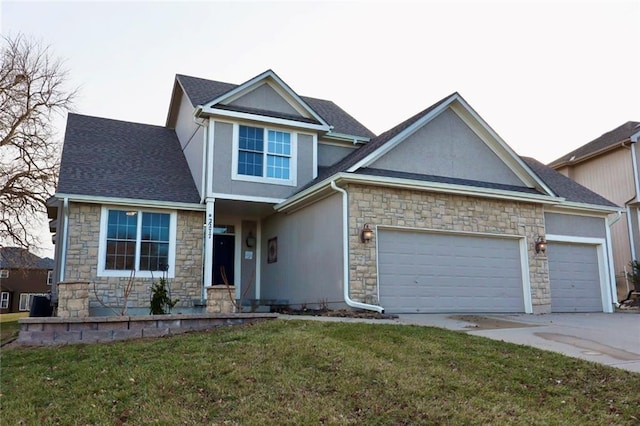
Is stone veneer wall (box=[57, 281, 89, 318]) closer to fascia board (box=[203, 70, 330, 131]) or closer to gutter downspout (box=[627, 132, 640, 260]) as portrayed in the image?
fascia board (box=[203, 70, 330, 131])

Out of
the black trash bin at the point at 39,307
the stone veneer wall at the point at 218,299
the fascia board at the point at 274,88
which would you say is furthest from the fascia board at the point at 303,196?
the black trash bin at the point at 39,307

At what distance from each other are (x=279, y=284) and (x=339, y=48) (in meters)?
6.60

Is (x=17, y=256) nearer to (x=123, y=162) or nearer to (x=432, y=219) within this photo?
(x=123, y=162)

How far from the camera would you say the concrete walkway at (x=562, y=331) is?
7.40 meters

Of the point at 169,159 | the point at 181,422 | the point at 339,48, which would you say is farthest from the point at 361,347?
the point at 169,159

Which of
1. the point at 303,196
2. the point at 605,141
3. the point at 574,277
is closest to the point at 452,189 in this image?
the point at 303,196

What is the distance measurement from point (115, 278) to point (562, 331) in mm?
9958

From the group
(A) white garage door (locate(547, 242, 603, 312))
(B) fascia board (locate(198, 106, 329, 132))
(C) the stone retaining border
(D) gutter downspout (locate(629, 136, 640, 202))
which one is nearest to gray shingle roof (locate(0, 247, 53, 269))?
(B) fascia board (locate(198, 106, 329, 132))

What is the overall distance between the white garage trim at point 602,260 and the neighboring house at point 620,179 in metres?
4.60

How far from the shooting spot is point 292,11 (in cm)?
1204

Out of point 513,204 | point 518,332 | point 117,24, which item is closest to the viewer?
point 518,332

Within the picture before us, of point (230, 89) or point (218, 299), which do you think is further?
point (230, 89)

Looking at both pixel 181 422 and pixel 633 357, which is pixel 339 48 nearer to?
pixel 633 357

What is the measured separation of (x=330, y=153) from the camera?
52.1 ft
